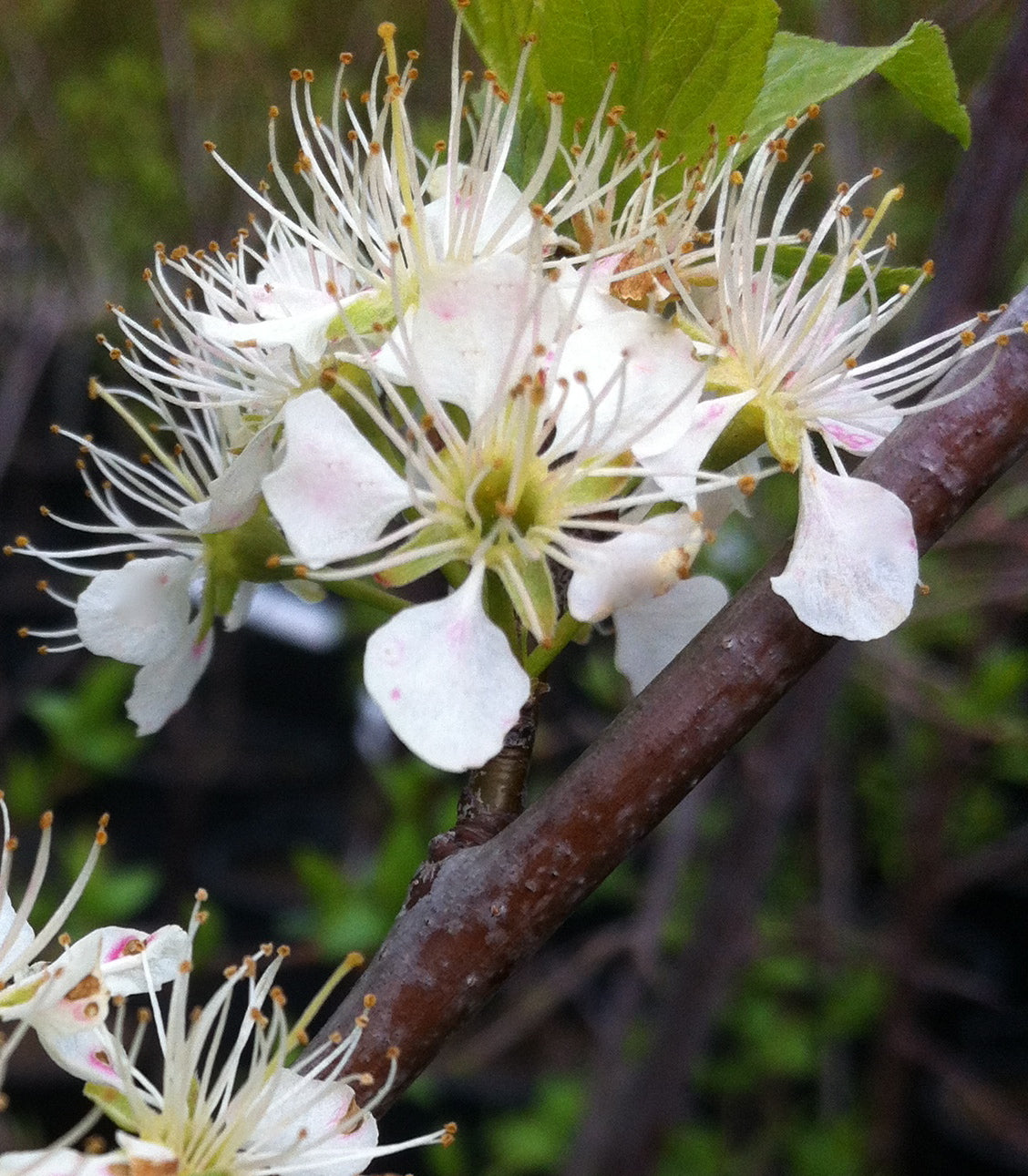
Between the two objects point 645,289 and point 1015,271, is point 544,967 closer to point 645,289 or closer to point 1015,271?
point 1015,271

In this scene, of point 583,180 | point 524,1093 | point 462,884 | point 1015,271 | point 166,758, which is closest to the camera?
point 462,884

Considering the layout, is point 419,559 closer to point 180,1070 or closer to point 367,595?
point 367,595

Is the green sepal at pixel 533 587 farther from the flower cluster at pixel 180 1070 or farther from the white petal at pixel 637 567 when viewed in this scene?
the flower cluster at pixel 180 1070

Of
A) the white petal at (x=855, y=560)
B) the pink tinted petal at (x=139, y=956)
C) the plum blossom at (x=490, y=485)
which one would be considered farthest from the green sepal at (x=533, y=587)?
the pink tinted petal at (x=139, y=956)

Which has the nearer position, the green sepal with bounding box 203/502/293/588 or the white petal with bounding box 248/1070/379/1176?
the white petal with bounding box 248/1070/379/1176

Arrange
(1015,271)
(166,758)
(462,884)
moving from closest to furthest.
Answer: (462,884), (1015,271), (166,758)

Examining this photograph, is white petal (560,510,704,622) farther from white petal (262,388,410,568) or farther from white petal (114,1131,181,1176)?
white petal (114,1131,181,1176)

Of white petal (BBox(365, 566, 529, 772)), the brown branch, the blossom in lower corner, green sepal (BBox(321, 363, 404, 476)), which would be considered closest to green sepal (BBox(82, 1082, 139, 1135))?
the blossom in lower corner

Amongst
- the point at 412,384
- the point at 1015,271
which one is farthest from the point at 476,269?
the point at 1015,271
